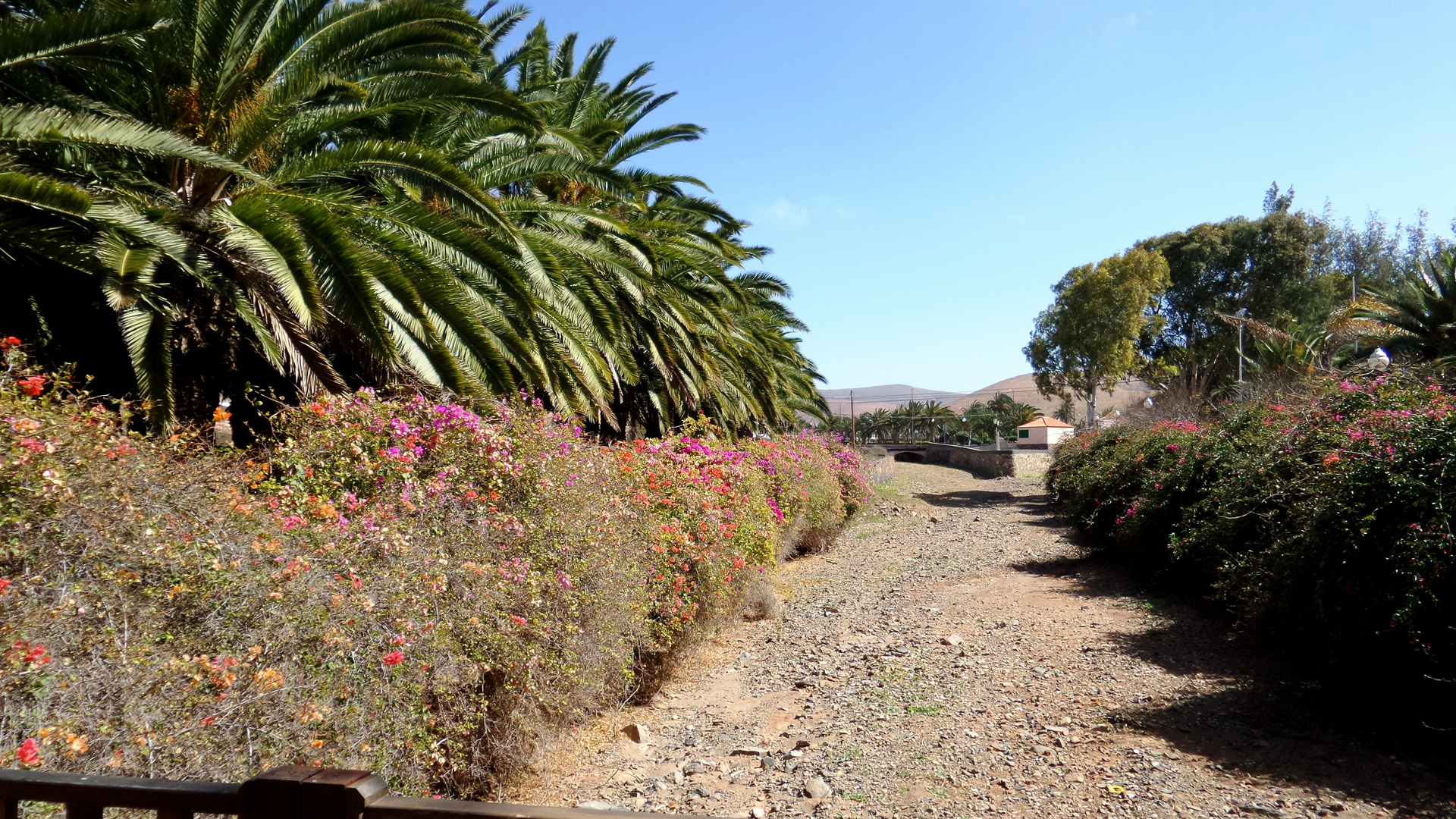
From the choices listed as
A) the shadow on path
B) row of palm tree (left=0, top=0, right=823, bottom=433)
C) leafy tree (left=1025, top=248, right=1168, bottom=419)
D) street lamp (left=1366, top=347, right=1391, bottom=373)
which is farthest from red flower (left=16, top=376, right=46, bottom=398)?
leafy tree (left=1025, top=248, right=1168, bottom=419)

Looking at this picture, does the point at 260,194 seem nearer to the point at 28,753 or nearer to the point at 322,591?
the point at 322,591

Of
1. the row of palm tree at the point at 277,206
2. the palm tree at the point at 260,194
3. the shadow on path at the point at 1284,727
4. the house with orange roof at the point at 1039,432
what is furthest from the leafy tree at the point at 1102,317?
the palm tree at the point at 260,194

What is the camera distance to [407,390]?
633 cm

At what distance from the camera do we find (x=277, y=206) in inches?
224

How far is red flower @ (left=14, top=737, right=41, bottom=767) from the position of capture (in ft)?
7.41

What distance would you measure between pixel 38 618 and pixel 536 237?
6.15m

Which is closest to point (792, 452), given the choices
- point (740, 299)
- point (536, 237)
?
point (740, 299)

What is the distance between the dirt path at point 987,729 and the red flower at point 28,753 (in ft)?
9.10

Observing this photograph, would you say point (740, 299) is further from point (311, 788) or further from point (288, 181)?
point (311, 788)

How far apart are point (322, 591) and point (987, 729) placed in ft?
14.7

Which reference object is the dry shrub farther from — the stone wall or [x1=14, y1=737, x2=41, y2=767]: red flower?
the stone wall

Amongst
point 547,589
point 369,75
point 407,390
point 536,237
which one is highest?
point 369,75

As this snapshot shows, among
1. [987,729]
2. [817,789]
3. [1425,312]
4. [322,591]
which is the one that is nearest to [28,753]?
[322,591]

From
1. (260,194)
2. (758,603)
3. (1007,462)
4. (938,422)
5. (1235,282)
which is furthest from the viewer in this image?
(938,422)
